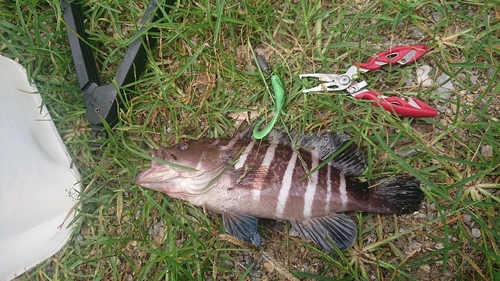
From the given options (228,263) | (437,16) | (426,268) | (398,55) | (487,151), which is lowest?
(228,263)

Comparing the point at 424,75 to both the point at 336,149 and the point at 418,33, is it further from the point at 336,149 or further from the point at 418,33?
the point at 336,149

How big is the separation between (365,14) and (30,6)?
2.71 meters

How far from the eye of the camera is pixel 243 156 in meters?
2.70

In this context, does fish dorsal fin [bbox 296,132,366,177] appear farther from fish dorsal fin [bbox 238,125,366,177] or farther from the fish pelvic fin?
the fish pelvic fin

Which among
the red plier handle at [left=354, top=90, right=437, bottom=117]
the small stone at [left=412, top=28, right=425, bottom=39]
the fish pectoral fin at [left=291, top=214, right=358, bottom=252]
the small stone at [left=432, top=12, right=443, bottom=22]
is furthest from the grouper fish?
the small stone at [left=432, top=12, right=443, bottom=22]

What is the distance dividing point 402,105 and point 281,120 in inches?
34.5

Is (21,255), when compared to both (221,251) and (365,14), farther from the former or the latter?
(365,14)

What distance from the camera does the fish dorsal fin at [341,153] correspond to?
2.76 metres

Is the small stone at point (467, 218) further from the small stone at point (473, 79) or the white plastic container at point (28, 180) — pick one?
the white plastic container at point (28, 180)

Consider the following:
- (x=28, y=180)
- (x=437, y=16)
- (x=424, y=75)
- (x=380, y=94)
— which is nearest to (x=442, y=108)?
(x=424, y=75)

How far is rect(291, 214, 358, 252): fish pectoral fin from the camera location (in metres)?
2.69

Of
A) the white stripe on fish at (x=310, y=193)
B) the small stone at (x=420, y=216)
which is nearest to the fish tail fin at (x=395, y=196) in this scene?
the small stone at (x=420, y=216)

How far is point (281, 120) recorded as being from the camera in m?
2.86

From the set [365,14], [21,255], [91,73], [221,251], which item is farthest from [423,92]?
[21,255]
